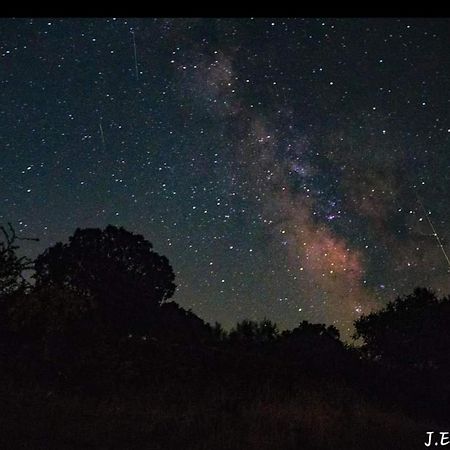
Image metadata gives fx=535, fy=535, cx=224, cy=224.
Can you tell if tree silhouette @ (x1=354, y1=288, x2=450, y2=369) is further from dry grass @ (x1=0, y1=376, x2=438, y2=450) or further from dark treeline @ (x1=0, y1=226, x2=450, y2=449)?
dry grass @ (x1=0, y1=376, x2=438, y2=450)

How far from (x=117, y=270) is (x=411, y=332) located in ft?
72.4

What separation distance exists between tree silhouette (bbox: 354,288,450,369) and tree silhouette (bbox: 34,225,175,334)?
16299 millimetres

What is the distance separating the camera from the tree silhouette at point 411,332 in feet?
104

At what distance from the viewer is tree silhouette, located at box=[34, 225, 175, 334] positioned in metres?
38.6

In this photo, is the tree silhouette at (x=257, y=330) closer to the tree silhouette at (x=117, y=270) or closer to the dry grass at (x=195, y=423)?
the tree silhouette at (x=117, y=270)

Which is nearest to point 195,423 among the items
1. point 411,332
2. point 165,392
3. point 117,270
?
point 165,392

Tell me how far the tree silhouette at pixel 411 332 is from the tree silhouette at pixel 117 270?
1630cm

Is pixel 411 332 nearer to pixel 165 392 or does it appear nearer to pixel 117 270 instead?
pixel 117 270

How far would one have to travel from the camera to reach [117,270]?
4197 centimetres

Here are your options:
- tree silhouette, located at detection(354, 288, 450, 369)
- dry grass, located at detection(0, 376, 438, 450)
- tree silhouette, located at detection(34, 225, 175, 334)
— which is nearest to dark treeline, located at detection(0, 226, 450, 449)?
dry grass, located at detection(0, 376, 438, 450)

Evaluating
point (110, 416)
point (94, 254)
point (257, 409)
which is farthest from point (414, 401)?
point (94, 254)

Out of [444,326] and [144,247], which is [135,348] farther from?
[144,247]

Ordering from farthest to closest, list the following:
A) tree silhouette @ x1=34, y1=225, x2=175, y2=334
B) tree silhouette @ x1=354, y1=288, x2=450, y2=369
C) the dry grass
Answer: tree silhouette @ x1=34, y1=225, x2=175, y2=334, tree silhouette @ x1=354, y1=288, x2=450, y2=369, the dry grass
